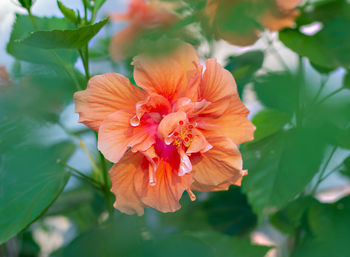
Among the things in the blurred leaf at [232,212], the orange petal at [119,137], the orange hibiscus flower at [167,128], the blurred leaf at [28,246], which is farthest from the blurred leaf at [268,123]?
the blurred leaf at [28,246]

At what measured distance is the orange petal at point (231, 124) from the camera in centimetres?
43

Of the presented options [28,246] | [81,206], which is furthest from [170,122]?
[28,246]

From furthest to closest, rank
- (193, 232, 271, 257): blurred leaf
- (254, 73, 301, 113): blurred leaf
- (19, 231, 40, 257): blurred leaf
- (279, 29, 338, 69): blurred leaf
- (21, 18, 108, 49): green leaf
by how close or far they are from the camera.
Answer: (19, 231, 40, 257): blurred leaf → (193, 232, 271, 257): blurred leaf → (279, 29, 338, 69): blurred leaf → (21, 18, 108, 49): green leaf → (254, 73, 301, 113): blurred leaf

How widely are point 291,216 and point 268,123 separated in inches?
8.6

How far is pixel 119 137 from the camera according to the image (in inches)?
15.4

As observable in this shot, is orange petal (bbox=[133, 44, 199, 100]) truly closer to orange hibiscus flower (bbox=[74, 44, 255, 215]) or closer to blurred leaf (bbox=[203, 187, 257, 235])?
orange hibiscus flower (bbox=[74, 44, 255, 215])

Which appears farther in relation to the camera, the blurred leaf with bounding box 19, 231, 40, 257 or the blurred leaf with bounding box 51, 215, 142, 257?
the blurred leaf with bounding box 19, 231, 40, 257

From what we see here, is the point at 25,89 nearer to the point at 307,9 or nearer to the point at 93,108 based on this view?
the point at 93,108

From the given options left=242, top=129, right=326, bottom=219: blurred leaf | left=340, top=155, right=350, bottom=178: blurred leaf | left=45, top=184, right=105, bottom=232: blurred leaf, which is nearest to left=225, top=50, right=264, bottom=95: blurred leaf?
left=242, top=129, right=326, bottom=219: blurred leaf

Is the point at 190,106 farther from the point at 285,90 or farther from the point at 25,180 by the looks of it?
the point at 25,180

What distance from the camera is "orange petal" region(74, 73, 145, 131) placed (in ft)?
1.27

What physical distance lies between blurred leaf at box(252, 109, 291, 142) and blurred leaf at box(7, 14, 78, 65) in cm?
33

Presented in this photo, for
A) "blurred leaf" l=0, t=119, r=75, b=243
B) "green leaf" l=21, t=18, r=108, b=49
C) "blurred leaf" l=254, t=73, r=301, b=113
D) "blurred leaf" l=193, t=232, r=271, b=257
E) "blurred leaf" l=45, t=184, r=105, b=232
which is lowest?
"blurred leaf" l=45, t=184, r=105, b=232

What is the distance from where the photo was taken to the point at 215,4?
1.01 feet
